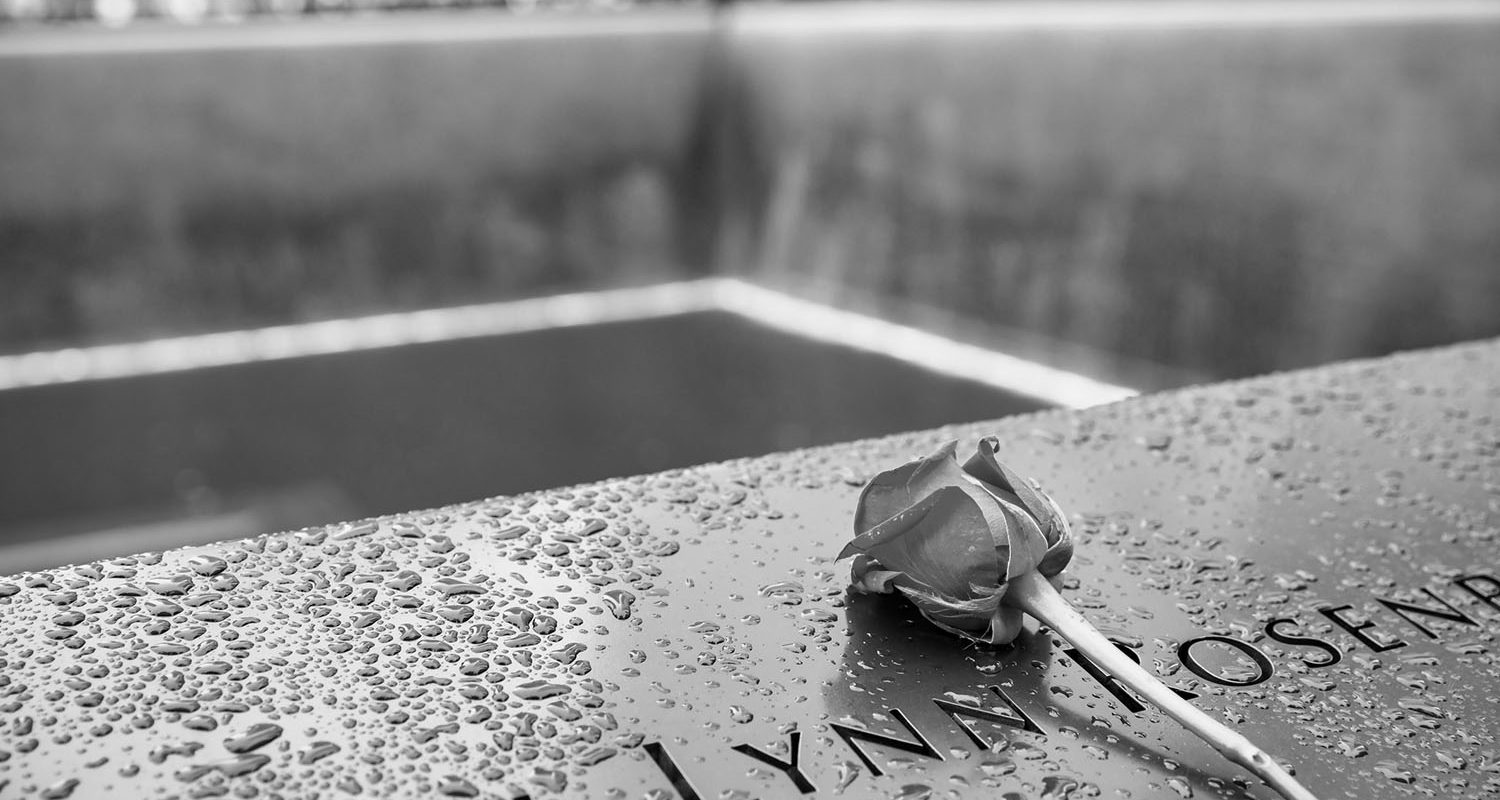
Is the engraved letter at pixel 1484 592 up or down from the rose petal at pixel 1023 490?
down

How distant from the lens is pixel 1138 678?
579 millimetres

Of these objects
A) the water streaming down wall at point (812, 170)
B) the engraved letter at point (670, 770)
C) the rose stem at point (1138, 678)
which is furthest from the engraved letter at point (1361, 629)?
the water streaming down wall at point (812, 170)

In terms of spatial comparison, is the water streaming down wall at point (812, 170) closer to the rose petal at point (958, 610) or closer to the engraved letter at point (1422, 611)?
the engraved letter at point (1422, 611)

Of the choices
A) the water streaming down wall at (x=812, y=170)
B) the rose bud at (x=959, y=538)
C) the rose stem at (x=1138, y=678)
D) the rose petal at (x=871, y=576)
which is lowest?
the water streaming down wall at (x=812, y=170)

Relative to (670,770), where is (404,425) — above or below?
below

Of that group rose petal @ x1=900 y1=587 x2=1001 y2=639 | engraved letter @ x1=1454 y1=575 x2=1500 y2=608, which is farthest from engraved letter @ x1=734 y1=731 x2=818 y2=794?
engraved letter @ x1=1454 y1=575 x2=1500 y2=608

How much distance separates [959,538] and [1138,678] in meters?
0.10

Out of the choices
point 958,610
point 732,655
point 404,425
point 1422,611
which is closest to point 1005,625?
point 958,610

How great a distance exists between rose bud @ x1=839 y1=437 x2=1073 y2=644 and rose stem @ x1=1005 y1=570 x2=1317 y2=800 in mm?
12

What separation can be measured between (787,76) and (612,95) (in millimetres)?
517

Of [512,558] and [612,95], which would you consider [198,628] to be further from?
[612,95]

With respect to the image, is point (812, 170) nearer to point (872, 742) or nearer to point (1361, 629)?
point (1361, 629)

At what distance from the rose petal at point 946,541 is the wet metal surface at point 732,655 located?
0.04 m

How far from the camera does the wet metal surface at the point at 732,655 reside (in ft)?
1.74
